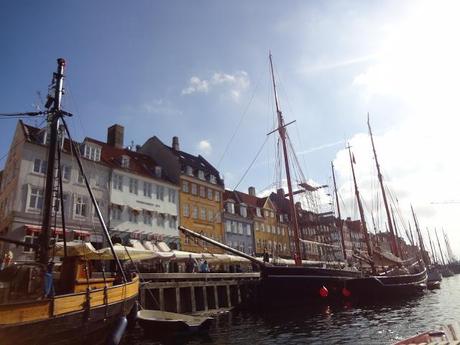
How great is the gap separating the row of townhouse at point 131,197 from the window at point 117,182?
11mm

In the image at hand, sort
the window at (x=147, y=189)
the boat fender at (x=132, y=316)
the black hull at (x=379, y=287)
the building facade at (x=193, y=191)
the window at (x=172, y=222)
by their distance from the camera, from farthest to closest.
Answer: the building facade at (x=193, y=191)
the window at (x=172, y=222)
the window at (x=147, y=189)
the black hull at (x=379, y=287)
the boat fender at (x=132, y=316)

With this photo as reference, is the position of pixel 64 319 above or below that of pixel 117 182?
below

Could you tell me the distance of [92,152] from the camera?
3847 centimetres

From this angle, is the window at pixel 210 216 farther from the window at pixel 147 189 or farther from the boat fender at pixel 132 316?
the boat fender at pixel 132 316

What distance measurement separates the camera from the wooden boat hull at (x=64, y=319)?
35.4 feet

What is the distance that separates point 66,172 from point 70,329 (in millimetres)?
25464

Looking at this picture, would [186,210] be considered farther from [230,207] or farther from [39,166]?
[39,166]

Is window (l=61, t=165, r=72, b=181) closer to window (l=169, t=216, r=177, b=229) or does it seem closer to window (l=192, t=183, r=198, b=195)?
window (l=169, t=216, r=177, b=229)

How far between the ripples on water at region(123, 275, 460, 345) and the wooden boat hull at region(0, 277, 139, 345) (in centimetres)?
252

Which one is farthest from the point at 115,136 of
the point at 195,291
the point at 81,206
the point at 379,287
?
the point at 379,287

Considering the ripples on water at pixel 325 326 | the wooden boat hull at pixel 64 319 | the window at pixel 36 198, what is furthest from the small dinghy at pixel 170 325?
the window at pixel 36 198

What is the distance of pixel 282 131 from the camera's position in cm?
3419

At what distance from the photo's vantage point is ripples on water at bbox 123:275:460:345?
1642cm

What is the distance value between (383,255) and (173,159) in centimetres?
2801
